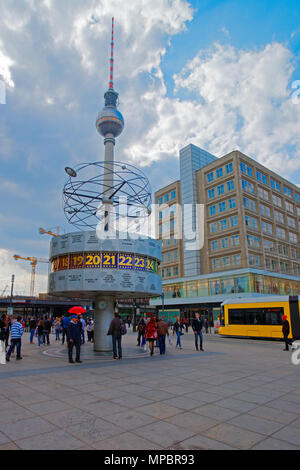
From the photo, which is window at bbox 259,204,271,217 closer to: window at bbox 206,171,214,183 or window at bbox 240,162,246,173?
window at bbox 240,162,246,173

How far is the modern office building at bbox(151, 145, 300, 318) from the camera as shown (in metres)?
45.4

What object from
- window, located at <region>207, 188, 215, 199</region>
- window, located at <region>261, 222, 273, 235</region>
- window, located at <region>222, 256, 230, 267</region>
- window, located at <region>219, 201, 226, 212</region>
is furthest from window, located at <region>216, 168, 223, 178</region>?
window, located at <region>222, 256, 230, 267</region>

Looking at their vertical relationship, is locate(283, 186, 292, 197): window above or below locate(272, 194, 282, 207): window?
above

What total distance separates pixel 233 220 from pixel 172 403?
43.4 meters

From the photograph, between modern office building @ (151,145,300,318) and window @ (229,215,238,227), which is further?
window @ (229,215,238,227)

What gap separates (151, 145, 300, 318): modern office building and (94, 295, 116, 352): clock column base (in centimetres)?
3061

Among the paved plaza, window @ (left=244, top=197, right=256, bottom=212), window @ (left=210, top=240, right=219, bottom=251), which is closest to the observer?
the paved plaza

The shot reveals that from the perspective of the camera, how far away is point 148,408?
581 centimetres

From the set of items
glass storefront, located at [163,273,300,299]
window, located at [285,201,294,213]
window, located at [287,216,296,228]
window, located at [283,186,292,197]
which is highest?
window, located at [283,186,292,197]

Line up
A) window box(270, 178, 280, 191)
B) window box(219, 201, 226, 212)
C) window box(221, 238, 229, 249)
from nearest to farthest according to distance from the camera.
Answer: window box(221, 238, 229, 249) → window box(219, 201, 226, 212) → window box(270, 178, 280, 191)

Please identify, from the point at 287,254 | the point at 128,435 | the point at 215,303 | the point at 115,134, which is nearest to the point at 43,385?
the point at 128,435
